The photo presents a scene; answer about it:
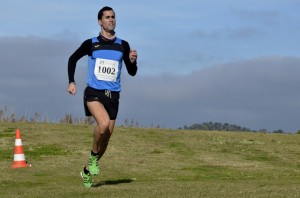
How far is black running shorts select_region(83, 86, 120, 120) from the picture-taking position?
10648 mm

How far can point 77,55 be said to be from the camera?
11.0 metres

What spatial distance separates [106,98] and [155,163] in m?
6.98

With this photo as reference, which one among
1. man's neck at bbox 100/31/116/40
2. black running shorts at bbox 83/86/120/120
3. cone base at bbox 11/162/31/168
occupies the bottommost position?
cone base at bbox 11/162/31/168

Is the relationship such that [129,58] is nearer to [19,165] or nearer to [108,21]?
[108,21]

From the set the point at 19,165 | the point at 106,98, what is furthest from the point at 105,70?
the point at 19,165

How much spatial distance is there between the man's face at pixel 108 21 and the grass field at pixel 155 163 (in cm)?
241

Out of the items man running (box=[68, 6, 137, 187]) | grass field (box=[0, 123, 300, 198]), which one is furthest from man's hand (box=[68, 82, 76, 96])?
grass field (box=[0, 123, 300, 198])

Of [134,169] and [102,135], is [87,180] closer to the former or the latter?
[102,135]

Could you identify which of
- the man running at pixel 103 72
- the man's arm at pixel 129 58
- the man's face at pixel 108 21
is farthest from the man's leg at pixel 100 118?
the man's face at pixel 108 21

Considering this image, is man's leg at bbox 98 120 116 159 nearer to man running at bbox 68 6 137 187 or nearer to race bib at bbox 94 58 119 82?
man running at bbox 68 6 137 187

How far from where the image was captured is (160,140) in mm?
21750

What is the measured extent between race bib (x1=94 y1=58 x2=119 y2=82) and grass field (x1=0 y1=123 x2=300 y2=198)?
1671mm

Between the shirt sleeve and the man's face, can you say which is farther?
the shirt sleeve

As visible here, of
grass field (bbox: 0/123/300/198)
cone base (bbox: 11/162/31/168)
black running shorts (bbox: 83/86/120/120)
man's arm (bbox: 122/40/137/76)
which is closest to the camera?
grass field (bbox: 0/123/300/198)
